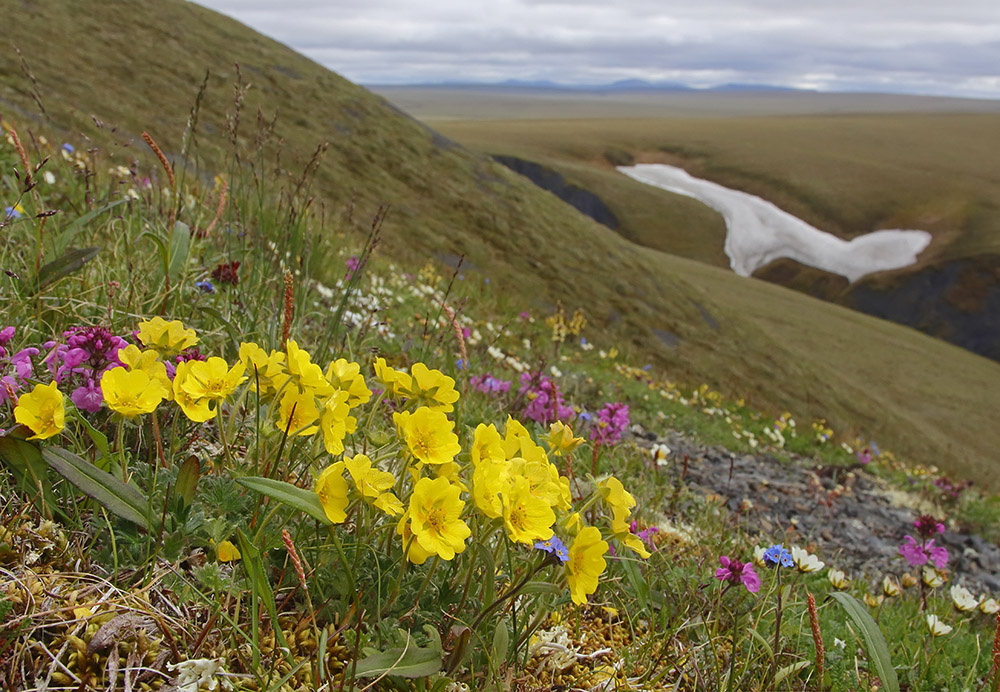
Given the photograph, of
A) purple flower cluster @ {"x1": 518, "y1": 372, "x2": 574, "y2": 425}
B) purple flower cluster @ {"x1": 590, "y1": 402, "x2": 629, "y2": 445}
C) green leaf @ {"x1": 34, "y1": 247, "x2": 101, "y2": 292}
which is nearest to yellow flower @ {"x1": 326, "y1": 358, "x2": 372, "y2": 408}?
green leaf @ {"x1": 34, "y1": 247, "x2": 101, "y2": 292}

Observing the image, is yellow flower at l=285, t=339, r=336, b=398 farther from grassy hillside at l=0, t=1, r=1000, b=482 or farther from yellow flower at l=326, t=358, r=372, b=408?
grassy hillside at l=0, t=1, r=1000, b=482

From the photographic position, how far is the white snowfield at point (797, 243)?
183 ft

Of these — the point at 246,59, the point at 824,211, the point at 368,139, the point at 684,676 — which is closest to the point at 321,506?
the point at 684,676

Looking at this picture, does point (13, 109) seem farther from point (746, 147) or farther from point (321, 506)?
point (746, 147)

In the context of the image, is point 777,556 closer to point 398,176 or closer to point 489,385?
point 489,385

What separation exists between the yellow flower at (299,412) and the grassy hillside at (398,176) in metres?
7.20

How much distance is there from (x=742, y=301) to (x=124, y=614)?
101 ft

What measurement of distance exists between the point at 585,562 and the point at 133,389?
3.70ft

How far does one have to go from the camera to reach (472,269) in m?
11.1

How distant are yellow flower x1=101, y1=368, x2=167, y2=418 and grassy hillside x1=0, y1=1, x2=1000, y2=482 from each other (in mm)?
7275

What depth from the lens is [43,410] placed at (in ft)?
5.22

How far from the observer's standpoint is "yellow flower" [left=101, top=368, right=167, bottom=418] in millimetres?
1527

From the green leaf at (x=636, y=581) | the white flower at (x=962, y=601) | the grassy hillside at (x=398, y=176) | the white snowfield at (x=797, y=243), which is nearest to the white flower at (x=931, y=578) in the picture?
the white flower at (x=962, y=601)

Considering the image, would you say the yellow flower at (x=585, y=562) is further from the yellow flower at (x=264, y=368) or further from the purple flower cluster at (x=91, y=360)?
the purple flower cluster at (x=91, y=360)
